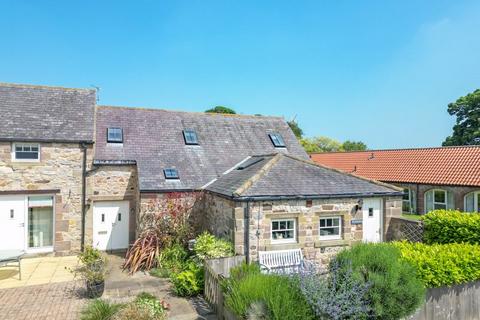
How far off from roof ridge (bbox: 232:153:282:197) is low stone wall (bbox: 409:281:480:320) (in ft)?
18.1

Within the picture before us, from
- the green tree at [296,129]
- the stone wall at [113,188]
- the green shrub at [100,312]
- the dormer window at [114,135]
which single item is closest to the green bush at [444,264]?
the green shrub at [100,312]

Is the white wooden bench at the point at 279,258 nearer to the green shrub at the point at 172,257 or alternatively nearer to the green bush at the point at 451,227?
the green shrub at the point at 172,257

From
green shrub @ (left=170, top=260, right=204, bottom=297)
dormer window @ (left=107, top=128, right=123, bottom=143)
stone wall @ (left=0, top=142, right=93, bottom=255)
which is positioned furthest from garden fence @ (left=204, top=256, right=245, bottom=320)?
dormer window @ (left=107, top=128, right=123, bottom=143)

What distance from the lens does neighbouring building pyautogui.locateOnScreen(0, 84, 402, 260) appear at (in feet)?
34.4

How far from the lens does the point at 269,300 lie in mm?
5371

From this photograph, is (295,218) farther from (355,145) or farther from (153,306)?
(355,145)

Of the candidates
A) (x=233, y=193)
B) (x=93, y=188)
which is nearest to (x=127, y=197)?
(x=93, y=188)

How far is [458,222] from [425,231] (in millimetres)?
1429

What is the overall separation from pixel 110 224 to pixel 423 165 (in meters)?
21.2

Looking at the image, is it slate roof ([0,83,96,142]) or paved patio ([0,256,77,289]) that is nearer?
paved patio ([0,256,77,289])

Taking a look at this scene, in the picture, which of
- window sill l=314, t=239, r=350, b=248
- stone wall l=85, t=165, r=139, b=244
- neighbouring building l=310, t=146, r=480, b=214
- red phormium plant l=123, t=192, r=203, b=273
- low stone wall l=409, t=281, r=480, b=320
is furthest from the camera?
neighbouring building l=310, t=146, r=480, b=214

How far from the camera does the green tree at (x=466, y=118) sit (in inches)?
1480

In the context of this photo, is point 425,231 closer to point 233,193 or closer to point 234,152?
point 233,193

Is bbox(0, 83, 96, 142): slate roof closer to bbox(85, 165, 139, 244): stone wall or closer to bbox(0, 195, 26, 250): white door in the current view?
bbox(85, 165, 139, 244): stone wall
